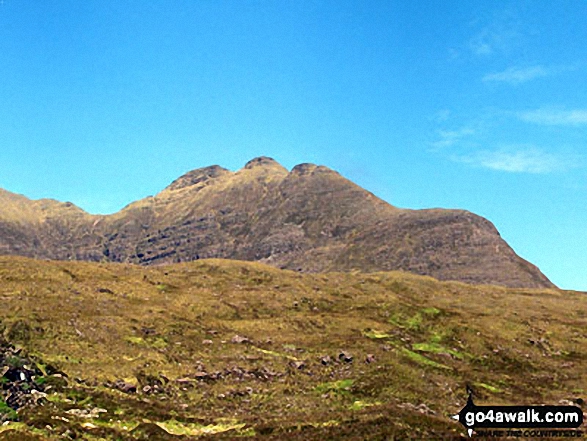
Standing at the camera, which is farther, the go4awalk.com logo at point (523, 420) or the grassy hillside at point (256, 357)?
the grassy hillside at point (256, 357)

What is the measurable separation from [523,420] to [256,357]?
3687 centimetres

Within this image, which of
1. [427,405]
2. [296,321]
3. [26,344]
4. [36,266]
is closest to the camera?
[427,405]

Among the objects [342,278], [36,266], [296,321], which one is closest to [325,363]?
[296,321]

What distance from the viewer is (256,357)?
7281cm

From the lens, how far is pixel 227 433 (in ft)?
141

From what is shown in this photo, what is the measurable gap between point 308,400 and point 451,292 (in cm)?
11320

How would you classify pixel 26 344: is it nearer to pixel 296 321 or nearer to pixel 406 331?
pixel 296 321

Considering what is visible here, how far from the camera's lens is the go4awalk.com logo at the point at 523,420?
42.1 metres

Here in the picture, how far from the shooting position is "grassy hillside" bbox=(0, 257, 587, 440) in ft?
144

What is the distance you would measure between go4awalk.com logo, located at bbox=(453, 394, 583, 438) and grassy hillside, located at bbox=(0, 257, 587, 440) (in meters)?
1.62

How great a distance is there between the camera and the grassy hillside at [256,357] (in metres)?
43.9

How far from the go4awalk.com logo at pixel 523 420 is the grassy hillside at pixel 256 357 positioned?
5.31 feet

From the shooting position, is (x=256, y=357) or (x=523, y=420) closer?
(x=523, y=420)

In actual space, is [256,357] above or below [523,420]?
above
